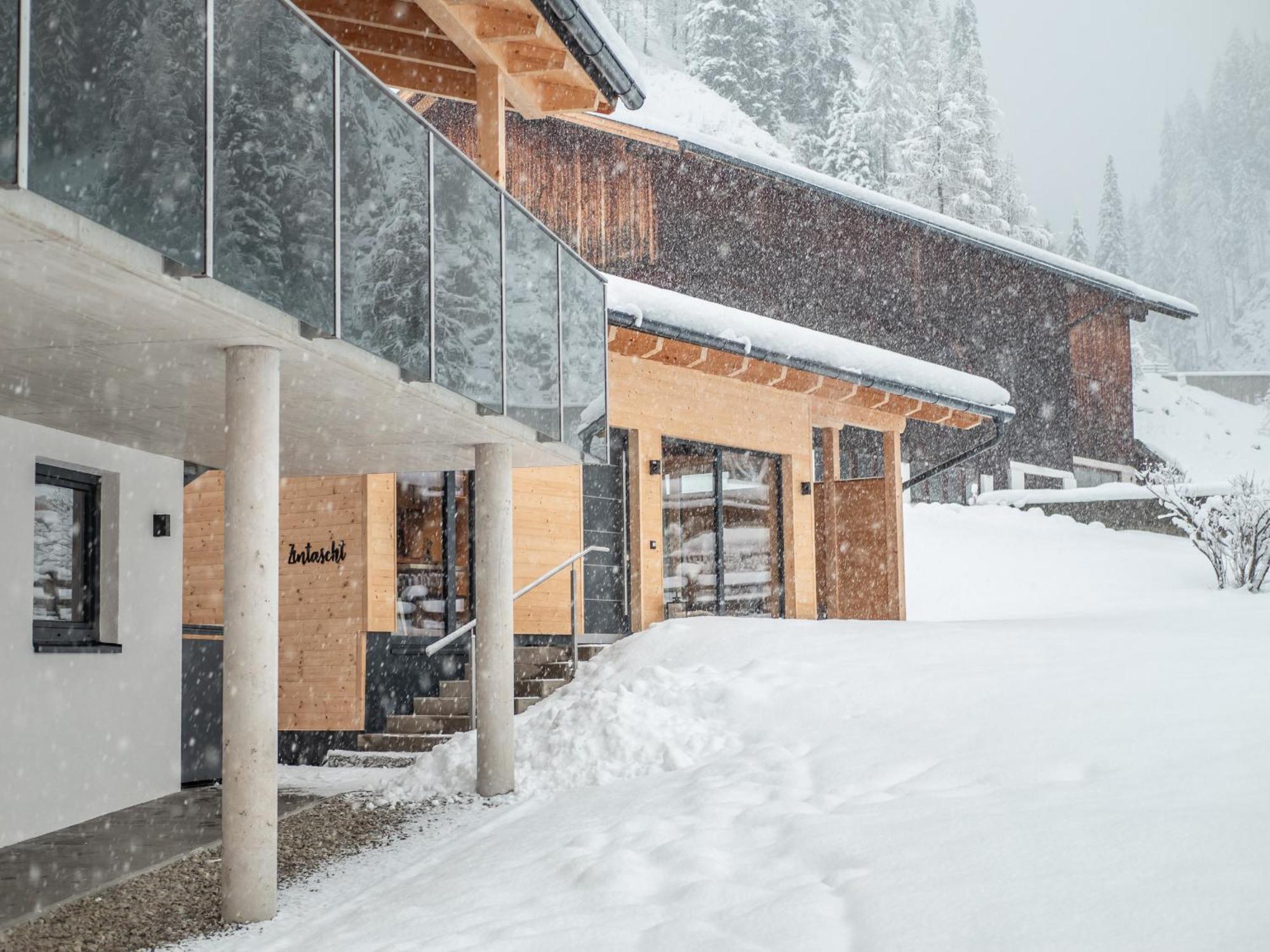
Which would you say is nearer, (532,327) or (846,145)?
(532,327)

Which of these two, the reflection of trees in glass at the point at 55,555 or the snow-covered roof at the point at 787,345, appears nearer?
the reflection of trees in glass at the point at 55,555

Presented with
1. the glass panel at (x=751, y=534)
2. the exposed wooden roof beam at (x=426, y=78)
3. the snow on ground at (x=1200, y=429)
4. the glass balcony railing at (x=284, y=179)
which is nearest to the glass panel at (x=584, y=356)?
the glass balcony railing at (x=284, y=179)

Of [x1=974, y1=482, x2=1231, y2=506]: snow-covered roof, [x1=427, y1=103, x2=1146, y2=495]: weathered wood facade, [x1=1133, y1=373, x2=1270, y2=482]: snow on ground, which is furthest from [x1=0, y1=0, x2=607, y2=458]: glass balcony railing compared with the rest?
[x1=1133, y1=373, x2=1270, y2=482]: snow on ground

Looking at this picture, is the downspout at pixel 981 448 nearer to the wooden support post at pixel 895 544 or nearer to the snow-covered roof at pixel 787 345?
the snow-covered roof at pixel 787 345

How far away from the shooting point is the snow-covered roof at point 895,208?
639 inches

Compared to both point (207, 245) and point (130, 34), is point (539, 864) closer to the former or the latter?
point (207, 245)

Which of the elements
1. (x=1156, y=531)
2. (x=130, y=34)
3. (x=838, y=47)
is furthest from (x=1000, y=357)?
(x=838, y=47)

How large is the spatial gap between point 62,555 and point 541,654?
4.43 metres

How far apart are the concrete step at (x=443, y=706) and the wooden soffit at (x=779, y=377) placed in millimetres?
3569

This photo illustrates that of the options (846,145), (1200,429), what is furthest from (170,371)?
(1200,429)

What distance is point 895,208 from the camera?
20203 mm

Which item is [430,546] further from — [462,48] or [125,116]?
[125,116]

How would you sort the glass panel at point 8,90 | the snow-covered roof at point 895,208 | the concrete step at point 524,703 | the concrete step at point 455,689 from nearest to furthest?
the glass panel at point 8,90 → the concrete step at point 524,703 → the concrete step at point 455,689 → the snow-covered roof at point 895,208

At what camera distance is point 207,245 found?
507 centimetres
